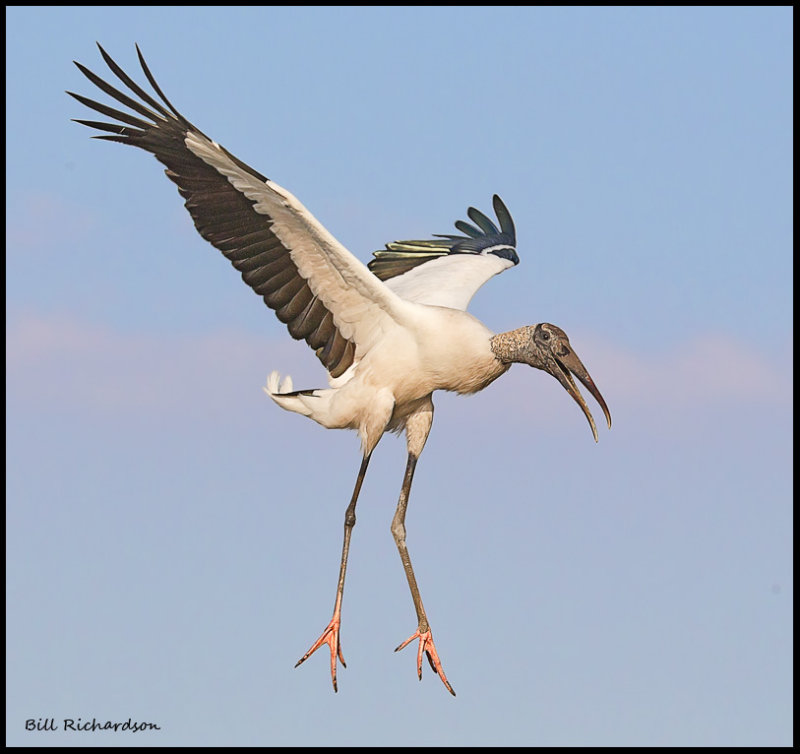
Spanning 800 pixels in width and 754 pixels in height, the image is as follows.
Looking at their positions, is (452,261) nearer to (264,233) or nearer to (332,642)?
(264,233)

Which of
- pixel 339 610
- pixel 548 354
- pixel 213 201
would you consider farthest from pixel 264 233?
pixel 339 610

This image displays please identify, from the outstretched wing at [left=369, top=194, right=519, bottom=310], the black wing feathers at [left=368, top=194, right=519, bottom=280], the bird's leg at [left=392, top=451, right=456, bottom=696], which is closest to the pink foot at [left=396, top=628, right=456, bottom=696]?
the bird's leg at [left=392, top=451, right=456, bottom=696]

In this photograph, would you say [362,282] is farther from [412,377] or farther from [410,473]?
[410,473]

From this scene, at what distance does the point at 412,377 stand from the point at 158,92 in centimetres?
278

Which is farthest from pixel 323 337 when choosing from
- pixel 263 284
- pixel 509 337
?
pixel 509 337

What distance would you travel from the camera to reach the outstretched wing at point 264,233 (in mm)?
11602

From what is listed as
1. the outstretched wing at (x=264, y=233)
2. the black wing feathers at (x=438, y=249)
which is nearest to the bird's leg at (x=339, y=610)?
the outstretched wing at (x=264, y=233)

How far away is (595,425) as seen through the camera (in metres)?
11.9

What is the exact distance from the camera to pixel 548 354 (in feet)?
39.7

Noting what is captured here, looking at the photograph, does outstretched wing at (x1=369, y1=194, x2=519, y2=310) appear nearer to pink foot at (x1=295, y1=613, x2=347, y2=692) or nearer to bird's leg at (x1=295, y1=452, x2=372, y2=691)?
bird's leg at (x1=295, y1=452, x2=372, y2=691)

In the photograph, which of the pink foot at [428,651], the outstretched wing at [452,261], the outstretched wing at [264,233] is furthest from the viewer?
the outstretched wing at [452,261]

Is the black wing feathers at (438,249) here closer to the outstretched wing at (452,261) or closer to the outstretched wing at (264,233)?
the outstretched wing at (452,261)

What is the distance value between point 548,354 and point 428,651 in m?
2.44

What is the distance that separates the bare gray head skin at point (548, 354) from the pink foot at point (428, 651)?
207 centimetres
